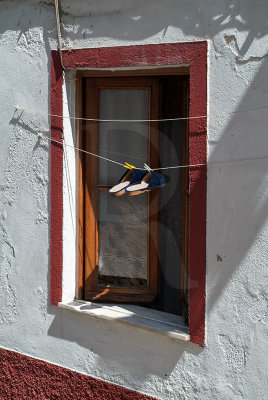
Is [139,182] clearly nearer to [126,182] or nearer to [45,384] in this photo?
[126,182]

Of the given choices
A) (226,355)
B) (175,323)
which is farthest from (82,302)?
(226,355)

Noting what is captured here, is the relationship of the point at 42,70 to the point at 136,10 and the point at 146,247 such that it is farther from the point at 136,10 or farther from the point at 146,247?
the point at 146,247

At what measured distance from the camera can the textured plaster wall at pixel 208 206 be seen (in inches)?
140

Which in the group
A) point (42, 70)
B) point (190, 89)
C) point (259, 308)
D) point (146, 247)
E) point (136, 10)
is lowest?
point (259, 308)

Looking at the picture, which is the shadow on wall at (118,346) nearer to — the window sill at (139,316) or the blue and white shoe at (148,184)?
the window sill at (139,316)

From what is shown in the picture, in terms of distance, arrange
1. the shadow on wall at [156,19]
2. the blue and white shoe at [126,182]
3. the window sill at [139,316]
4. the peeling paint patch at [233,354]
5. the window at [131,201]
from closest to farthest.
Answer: the shadow on wall at [156,19], the peeling paint patch at [233,354], the window sill at [139,316], the blue and white shoe at [126,182], the window at [131,201]

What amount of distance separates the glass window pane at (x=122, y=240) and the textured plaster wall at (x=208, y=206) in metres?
0.30

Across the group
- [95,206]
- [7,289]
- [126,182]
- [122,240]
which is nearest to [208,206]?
[126,182]

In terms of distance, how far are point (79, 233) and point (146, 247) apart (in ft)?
1.72

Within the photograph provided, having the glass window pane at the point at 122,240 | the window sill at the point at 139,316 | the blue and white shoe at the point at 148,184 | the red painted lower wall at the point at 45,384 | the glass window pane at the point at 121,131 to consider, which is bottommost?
the red painted lower wall at the point at 45,384

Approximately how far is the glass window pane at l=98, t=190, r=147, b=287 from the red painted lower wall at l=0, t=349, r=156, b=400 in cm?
75

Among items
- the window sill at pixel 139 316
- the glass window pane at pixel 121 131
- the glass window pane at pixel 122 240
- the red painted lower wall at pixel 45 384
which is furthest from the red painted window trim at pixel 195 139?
the red painted lower wall at pixel 45 384

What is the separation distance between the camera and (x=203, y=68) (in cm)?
371

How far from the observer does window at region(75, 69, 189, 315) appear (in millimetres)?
4367
